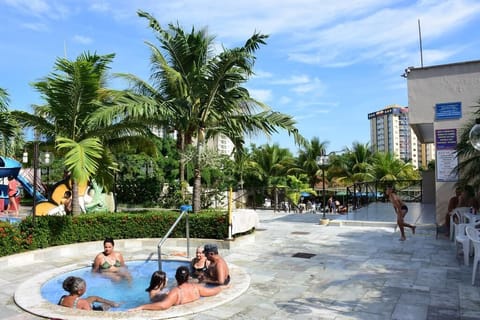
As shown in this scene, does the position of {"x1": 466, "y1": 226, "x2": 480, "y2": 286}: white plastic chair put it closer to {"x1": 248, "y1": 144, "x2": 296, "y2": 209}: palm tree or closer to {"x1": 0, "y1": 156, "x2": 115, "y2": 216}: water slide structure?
{"x1": 0, "y1": 156, "x2": 115, "y2": 216}: water slide structure

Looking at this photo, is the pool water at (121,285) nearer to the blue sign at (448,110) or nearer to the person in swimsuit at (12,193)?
the blue sign at (448,110)

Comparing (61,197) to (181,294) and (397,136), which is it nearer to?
(181,294)

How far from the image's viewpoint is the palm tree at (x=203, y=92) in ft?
32.3

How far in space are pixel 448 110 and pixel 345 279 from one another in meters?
8.04

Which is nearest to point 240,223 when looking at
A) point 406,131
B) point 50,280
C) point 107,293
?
point 107,293

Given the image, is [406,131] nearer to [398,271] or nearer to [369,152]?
[369,152]

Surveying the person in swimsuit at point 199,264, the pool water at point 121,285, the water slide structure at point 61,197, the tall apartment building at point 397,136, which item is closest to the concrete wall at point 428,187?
the water slide structure at point 61,197

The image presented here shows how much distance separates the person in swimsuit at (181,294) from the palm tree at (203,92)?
5165 millimetres

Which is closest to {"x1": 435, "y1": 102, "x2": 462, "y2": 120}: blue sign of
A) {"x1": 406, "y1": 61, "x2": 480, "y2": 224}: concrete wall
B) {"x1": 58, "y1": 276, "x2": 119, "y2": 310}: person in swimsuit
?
{"x1": 406, "y1": 61, "x2": 480, "y2": 224}: concrete wall

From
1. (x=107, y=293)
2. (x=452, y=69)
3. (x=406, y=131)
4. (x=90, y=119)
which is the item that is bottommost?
(x=107, y=293)

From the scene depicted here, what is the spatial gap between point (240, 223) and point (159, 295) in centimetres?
484

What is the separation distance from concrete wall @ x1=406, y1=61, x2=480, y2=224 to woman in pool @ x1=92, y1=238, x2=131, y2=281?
945 cm

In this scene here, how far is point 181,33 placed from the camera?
1043cm

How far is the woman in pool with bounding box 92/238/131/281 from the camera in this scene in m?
7.05
